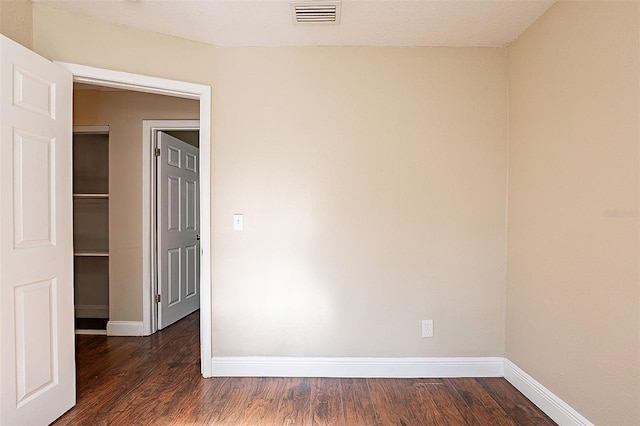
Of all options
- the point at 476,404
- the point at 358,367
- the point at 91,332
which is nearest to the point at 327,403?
the point at 358,367

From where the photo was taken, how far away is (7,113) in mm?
1852

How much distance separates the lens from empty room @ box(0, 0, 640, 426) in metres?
2.20

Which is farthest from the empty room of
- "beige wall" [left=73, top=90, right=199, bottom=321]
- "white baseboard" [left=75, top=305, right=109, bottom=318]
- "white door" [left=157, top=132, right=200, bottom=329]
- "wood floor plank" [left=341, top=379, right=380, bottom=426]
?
"white baseboard" [left=75, top=305, right=109, bottom=318]

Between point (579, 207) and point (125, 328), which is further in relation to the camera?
point (125, 328)

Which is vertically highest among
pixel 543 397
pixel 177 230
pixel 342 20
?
pixel 342 20

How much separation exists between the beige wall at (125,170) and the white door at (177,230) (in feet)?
0.68

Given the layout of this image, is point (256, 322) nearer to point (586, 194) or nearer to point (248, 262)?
point (248, 262)

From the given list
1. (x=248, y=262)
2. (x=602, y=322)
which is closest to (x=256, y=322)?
(x=248, y=262)

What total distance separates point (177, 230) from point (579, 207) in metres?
3.62

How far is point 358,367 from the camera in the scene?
2762 millimetres

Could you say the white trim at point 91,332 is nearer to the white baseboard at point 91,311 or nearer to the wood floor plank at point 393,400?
the white baseboard at point 91,311

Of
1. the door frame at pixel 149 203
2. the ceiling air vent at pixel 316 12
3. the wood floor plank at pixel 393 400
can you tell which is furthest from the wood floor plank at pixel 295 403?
the ceiling air vent at pixel 316 12

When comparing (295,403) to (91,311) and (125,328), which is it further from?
(91,311)

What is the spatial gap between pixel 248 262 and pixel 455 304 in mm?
1539
